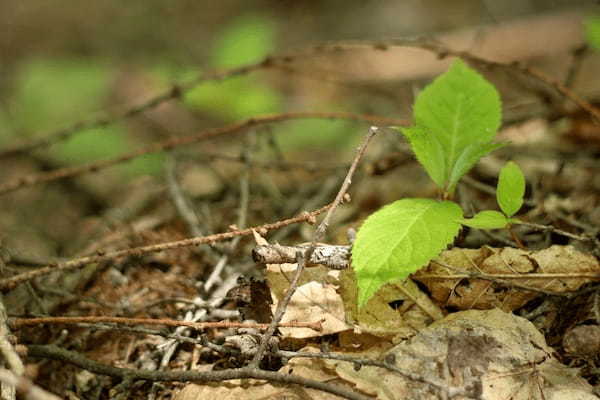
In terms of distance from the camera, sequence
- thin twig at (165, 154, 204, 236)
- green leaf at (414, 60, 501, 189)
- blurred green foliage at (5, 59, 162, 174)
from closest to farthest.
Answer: green leaf at (414, 60, 501, 189)
thin twig at (165, 154, 204, 236)
blurred green foliage at (5, 59, 162, 174)

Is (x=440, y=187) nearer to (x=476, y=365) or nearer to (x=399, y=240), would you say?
(x=399, y=240)

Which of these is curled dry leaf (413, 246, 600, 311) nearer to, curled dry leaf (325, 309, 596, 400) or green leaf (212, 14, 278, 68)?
curled dry leaf (325, 309, 596, 400)

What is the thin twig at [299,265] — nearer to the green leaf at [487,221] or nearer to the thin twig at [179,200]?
the green leaf at [487,221]

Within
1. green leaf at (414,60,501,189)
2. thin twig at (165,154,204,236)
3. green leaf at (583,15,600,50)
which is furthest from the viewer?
green leaf at (583,15,600,50)

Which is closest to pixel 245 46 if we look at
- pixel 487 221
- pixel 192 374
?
pixel 487 221

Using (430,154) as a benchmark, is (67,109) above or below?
below

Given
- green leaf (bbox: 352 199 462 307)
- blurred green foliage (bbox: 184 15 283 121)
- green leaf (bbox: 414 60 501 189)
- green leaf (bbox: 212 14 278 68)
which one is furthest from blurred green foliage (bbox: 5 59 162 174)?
green leaf (bbox: 352 199 462 307)

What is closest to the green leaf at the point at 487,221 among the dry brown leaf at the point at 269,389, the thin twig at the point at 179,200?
the dry brown leaf at the point at 269,389
